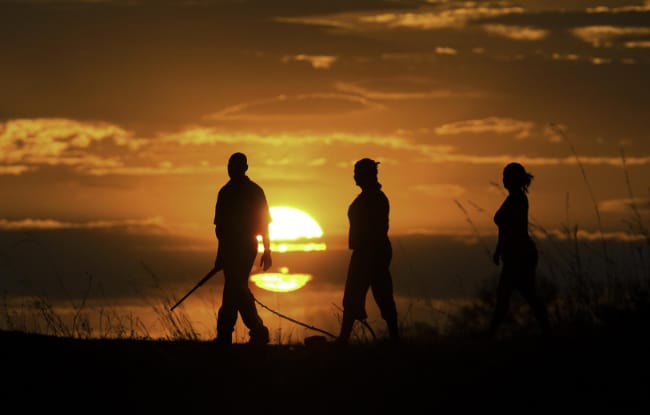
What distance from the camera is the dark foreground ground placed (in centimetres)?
1108

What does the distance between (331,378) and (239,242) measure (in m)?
3.15

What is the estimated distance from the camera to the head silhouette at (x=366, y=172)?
547 inches

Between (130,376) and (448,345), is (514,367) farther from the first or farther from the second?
(130,376)

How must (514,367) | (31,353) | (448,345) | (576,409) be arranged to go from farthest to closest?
(448,345)
(31,353)
(514,367)
(576,409)

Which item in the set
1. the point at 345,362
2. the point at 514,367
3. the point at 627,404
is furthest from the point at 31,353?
the point at 627,404

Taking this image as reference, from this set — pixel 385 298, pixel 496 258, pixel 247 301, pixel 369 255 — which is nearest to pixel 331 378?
pixel 385 298

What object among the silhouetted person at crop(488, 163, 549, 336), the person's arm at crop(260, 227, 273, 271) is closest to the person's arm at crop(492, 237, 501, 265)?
the silhouetted person at crop(488, 163, 549, 336)

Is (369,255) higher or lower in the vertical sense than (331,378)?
higher

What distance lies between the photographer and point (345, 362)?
40.5 feet

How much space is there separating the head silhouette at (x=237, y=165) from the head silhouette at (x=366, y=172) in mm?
1474

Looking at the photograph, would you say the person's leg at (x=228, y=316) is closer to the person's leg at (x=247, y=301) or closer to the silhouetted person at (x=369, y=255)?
the person's leg at (x=247, y=301)

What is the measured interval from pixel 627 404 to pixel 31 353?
652 centimetres

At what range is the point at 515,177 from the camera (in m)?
14.4

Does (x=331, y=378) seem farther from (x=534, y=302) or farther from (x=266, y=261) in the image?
(x=534, y=302)
